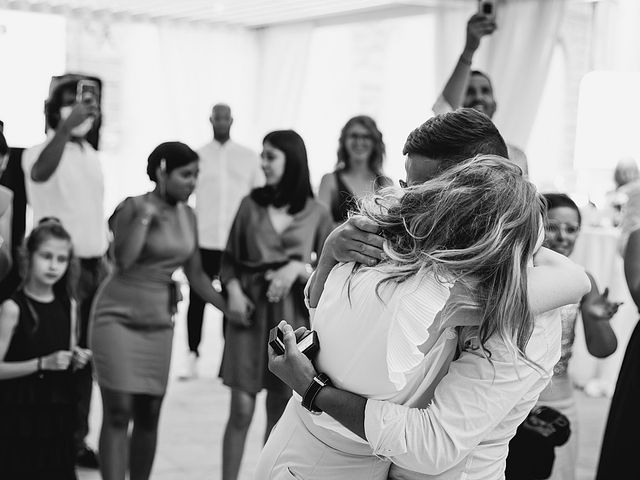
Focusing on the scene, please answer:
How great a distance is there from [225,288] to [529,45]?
3416mm

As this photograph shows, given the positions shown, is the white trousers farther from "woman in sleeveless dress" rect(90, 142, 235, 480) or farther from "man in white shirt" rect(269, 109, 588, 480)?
"woman in sleeveless dress" rect(90, 142, 235, 480)

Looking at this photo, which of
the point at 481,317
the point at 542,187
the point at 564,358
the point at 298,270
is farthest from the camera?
the point at 542,187

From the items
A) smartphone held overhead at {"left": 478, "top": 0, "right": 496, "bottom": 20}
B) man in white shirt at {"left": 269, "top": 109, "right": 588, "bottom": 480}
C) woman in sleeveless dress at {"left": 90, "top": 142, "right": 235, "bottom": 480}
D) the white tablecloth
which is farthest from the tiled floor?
man in white shirt at {"left": 269, "top": 109, "right": 588, "bottom": 480}

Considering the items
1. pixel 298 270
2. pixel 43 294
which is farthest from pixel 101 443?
pixel 298 270

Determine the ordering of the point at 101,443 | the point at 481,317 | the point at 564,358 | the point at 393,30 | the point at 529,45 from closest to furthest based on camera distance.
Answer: the point at 481,317, the point at 564,358, the point at 101,443, the point at 529,45, the point at 393,30

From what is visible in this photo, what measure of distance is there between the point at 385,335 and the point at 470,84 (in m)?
2.11

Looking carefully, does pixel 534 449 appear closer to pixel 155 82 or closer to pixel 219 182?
pixel 219 182

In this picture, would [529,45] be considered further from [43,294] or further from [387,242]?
[387,242]

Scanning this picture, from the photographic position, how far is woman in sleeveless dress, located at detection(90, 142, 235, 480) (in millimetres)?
3180

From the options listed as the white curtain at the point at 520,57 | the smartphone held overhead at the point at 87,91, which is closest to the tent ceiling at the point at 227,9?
the white curtain at the point at 520,57

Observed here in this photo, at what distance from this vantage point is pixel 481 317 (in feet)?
4.83

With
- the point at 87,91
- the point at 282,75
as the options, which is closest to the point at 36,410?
the point at 87,91

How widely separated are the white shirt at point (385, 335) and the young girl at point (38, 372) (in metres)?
1.65

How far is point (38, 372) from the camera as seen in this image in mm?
2986
